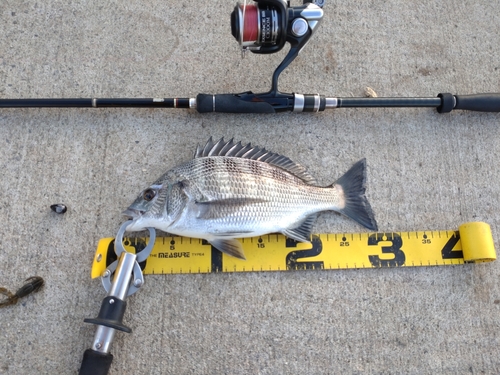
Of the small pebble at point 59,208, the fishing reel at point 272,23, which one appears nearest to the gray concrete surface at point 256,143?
the small pebble at point 59,208

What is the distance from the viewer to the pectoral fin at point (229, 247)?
2.04 metres

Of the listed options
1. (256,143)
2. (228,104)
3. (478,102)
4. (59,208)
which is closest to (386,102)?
(478,102)

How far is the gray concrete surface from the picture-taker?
207 centimetres

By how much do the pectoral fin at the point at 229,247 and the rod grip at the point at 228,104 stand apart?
0.81m

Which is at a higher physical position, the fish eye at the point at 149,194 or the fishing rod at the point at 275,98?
the fishing rod at the point at 275,98

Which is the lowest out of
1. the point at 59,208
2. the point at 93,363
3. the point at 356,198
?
the point at 93,363

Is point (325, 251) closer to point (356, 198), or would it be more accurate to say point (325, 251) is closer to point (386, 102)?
point (356, 198)

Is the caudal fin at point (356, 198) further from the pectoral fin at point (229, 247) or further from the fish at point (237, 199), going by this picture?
the pectoral fin at point (229, 247)

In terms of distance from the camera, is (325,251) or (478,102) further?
(478,102)

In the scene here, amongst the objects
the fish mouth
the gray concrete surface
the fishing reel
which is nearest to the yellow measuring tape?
the gray concrete surface

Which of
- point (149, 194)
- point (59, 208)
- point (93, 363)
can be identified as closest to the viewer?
point (93, 363)

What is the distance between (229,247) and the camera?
2.05 m

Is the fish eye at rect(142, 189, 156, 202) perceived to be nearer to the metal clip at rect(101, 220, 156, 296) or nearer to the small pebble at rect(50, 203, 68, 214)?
the metal clip at rect(101, 220, 156, 296)

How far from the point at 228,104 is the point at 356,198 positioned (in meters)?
0.96
